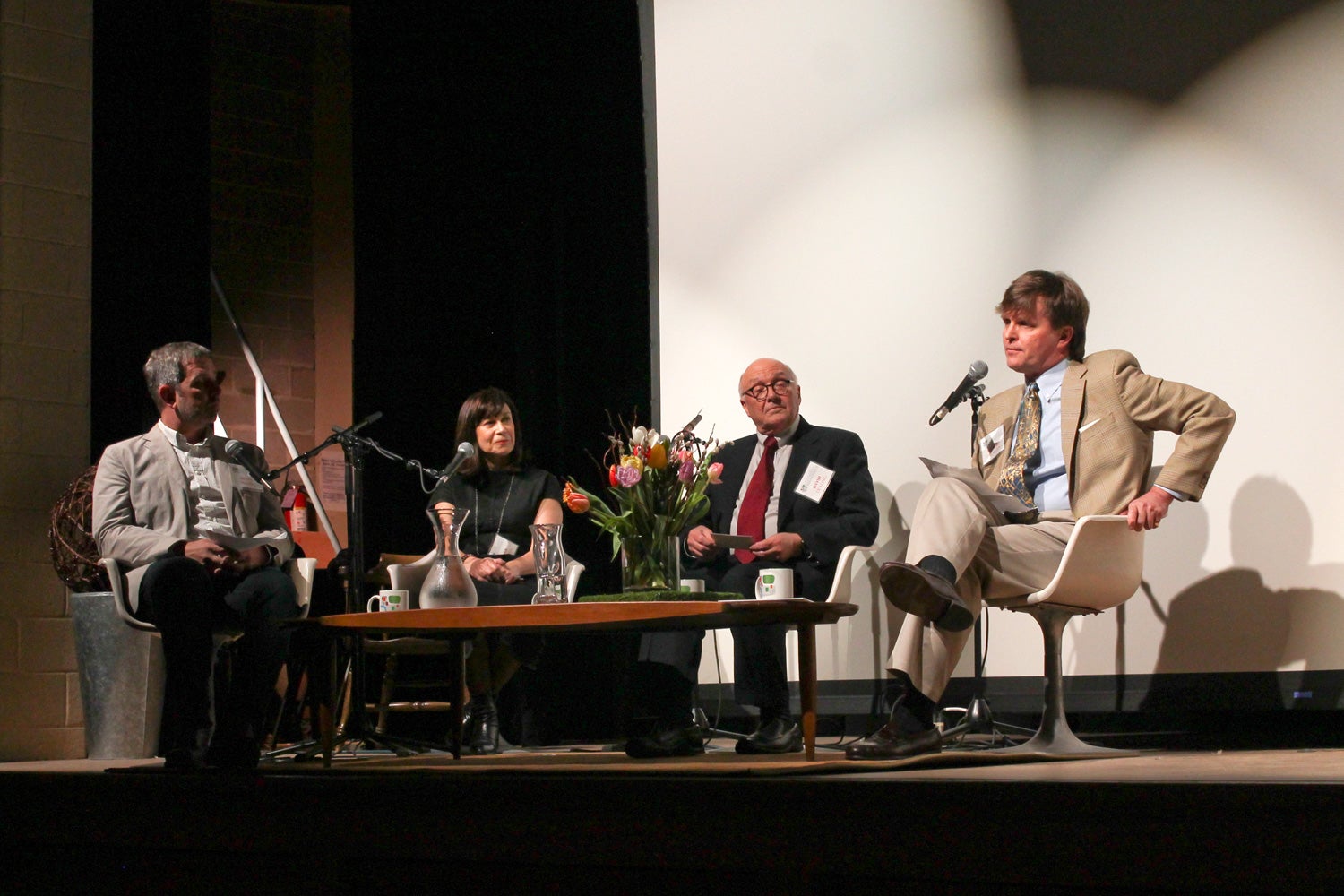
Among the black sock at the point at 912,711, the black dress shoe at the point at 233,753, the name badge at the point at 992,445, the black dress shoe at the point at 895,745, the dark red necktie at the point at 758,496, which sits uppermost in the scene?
the name badge at the point at 992,445

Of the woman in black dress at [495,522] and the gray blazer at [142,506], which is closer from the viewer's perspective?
the gray blazer at [142,506]

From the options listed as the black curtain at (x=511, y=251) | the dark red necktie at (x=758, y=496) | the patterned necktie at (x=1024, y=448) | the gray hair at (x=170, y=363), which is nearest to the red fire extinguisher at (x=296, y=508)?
the black curtain at (x=511, y=251)

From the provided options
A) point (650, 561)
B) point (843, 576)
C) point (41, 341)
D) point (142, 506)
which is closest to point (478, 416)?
point (142, 506)

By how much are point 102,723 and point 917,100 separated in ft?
10.6

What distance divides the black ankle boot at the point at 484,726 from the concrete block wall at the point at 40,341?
4.73ft

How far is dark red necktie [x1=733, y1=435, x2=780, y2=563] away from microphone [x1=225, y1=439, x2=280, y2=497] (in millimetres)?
1337

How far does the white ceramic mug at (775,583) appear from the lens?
10.7ft

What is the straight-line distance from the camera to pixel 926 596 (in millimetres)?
2881

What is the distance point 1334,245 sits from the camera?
140 inches

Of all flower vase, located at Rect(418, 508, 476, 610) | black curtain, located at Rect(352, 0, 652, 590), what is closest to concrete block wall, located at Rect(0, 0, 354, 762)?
black curtain, located at Rect(352, 0, 652, 590)

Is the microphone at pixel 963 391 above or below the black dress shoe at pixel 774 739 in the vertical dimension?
Answer: above

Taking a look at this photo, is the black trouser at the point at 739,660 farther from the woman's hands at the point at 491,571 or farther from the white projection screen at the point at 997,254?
the white projection screen at the point at 997,254

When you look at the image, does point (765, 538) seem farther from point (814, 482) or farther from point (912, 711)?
point (912, 711)

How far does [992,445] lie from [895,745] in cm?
107
